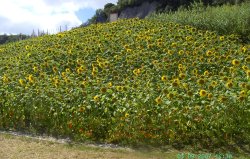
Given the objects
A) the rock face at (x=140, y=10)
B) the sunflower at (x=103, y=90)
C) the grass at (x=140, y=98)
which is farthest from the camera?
the rock face at (x=140, y=10)

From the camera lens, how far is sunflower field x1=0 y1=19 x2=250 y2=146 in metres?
4.87

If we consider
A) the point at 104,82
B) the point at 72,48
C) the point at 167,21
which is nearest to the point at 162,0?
the point at 167,21

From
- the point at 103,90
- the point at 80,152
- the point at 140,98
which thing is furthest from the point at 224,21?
the point at 80,152

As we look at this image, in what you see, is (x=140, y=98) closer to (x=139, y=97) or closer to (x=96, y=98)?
(x=139, y=97)

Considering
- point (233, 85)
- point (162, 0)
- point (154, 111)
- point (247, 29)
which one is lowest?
point (154, 111)

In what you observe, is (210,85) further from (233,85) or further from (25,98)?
(25,98)

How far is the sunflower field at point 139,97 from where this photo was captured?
4.87 m

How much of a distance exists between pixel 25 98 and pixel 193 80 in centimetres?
231

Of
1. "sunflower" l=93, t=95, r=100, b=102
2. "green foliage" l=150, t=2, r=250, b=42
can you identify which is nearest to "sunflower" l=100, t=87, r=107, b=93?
"sunflower" l=93, t=95, r=100, b=102

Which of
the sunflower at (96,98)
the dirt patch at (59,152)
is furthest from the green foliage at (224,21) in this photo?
the dirt patch at (59,152)

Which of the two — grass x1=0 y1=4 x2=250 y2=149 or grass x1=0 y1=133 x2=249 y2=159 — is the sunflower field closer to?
grass x1=0 y1=4 x2=250 y2=149

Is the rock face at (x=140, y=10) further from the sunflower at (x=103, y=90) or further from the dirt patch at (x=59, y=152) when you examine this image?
the dirt patch at (x=59, y=152)

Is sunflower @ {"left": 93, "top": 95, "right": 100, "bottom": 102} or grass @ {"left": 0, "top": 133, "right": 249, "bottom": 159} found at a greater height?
sunflower @ {"left": 93, "top": 95, "right": 100, "bottom": 102}

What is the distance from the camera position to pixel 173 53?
26.5 ft
